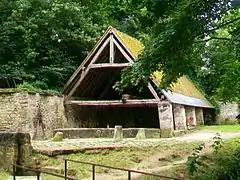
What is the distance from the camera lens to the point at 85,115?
78.9ft

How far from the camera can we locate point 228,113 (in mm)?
31297

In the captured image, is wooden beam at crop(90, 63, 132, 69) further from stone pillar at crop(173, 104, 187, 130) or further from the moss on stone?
the moss on stone

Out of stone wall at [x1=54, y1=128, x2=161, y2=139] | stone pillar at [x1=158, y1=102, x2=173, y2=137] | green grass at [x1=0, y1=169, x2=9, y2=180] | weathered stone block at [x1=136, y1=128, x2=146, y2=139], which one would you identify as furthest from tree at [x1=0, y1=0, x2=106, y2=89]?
green grass at [x1=0, y1=169, x2=9, y2=180]

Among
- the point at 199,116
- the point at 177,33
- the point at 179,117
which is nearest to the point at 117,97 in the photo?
the point at 179,117

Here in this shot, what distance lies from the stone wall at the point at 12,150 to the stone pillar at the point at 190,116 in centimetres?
1426

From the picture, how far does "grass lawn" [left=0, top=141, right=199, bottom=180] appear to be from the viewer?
11.2 m

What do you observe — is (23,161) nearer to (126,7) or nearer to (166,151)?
(166,151)

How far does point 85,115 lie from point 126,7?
476 inches

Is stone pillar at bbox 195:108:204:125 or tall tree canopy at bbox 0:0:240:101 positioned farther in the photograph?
stone pillar at bbox 195:108:204:125

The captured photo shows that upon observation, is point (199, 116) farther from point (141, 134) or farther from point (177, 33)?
point (177, 33)

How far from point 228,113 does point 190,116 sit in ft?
23.5

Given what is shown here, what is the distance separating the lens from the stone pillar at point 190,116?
81.3 ft

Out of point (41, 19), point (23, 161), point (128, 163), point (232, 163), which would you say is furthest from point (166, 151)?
point (41, 19)

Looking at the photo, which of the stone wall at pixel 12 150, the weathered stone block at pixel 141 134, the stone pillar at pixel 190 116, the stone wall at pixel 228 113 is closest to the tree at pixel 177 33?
the stone wall at pixel 12 150
